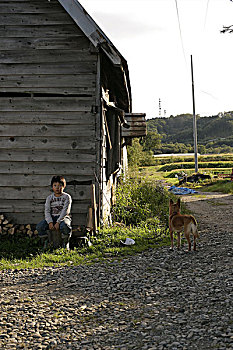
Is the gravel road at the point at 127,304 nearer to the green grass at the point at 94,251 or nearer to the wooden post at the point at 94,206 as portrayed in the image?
the green grass at the point at 94,251

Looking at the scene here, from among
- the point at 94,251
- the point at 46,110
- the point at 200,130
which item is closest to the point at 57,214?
the point at 94,251

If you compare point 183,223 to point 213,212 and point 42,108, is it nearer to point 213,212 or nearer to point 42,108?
point 42,108

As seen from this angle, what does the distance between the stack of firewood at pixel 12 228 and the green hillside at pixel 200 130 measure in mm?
82986

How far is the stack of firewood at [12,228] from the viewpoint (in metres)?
8.69

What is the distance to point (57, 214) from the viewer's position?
786cm

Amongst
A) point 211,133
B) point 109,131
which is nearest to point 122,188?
point 109,131

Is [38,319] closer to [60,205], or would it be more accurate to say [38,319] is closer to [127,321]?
[127,321]

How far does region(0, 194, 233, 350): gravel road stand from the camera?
3.88 m

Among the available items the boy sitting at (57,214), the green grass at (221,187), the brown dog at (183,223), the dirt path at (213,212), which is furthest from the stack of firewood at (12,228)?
the green grass at (221,187)

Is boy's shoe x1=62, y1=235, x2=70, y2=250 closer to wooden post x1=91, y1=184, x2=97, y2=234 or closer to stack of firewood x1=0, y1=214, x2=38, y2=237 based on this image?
wooden post x1=91, y1=184, x2=97, y2=234

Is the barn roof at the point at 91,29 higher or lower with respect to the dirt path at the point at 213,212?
higher

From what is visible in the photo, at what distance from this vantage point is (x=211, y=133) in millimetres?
114000

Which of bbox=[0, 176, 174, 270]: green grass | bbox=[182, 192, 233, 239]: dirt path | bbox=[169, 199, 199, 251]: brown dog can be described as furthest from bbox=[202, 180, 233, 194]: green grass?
bbox=[169, 199, 199, 251]: brown dog

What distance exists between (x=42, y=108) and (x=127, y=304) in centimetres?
537
